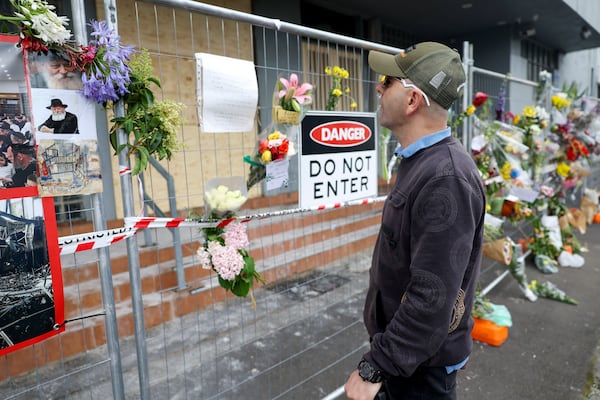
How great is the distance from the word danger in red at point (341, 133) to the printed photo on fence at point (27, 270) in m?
1.39

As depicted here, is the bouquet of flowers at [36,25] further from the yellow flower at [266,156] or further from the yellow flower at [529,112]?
the yellow flower at [529,112]

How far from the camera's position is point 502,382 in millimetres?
2906

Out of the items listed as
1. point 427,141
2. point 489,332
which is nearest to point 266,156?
point 427,141

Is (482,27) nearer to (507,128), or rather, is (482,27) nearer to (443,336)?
(507,128)

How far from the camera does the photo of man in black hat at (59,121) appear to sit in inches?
51.7

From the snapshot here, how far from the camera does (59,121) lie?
1339mm

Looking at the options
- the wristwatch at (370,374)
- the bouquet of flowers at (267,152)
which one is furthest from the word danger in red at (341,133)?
the wristwatch at (370,374)

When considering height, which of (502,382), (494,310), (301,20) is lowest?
(502,382)

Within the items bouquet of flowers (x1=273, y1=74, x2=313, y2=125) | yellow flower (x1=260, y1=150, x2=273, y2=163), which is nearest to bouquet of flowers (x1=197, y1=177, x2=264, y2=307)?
yellow flower (x1=260, y1=150, x2=273, y2=163)

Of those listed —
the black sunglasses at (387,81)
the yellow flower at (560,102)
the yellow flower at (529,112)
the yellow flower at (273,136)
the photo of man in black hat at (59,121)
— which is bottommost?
the yellow flower at (273,136)

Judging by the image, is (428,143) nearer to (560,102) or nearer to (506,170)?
(506,170)

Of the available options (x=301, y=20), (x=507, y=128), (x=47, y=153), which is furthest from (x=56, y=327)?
(x=301, y=20)

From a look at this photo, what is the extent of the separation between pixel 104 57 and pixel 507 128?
400cm

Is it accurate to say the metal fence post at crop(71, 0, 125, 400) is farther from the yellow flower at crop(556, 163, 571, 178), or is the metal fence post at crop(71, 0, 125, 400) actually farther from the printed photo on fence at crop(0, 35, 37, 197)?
the yellow flower at crop(556, 163, 571, 178)
